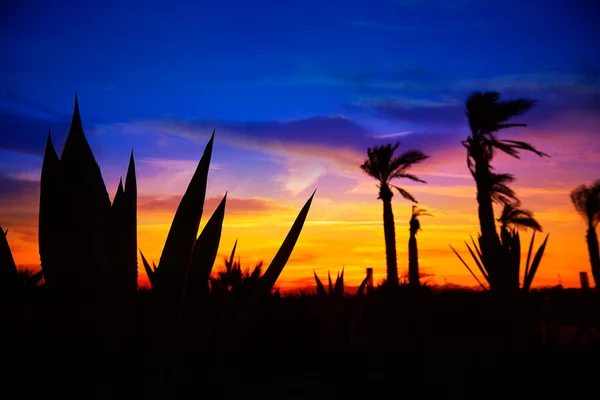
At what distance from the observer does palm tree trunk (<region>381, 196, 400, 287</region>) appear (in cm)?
2116

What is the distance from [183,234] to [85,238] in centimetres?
23

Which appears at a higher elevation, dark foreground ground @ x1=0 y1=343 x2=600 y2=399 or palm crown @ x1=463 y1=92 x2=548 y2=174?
palm crown @ x1=463 y1=92 x2=548 y2=174

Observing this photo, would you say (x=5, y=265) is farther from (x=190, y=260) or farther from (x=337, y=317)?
(x=337, y=317)

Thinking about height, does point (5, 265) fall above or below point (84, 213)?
below

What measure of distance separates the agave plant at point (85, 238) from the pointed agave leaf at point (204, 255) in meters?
0.19

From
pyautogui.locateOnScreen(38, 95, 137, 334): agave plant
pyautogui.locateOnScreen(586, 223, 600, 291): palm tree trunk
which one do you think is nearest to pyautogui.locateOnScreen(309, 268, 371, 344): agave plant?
pyautogui.locateOnScreen(38, 95, 137, 334): agave plant

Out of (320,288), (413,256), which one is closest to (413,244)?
(413,256)

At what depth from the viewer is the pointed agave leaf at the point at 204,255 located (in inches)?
50.1

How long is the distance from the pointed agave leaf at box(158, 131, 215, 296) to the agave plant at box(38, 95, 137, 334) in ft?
0.27

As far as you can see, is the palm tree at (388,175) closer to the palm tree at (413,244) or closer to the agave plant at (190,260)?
the palm tree at (413,244)

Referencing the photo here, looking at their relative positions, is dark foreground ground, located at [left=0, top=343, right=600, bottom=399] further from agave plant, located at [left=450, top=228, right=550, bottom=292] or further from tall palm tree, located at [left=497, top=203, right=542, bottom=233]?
tall palm tree, located at [left=497, top=203, right=542, bottom=233]

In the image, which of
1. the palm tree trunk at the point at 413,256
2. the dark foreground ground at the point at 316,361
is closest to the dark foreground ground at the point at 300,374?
the dark foreground ground at the point at 316,361

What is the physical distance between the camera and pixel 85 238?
1105mm

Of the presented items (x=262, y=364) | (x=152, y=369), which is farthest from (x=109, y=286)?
(x=262, y=364)
